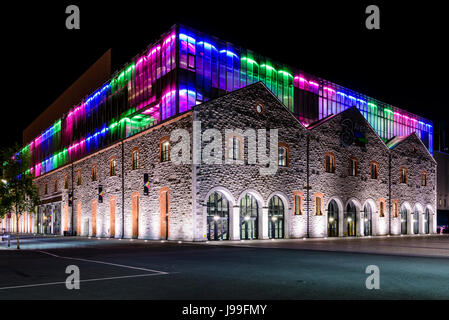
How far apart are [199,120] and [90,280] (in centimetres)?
1860

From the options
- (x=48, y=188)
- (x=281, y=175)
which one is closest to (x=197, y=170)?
(x=281, y=175)

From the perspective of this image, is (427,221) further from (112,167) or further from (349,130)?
(112,167)

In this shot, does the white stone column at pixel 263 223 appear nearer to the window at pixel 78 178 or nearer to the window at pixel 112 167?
the window at pixel 112 167

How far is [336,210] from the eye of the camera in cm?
3747

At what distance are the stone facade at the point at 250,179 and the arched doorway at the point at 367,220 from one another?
0.09 metres

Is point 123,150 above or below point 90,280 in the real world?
above

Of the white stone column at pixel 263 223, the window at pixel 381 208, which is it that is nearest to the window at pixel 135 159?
the white stone column at pixel 263 223

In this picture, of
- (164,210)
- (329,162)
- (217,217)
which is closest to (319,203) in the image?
(329,162)

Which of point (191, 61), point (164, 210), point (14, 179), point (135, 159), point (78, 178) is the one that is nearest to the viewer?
point (14, 179)

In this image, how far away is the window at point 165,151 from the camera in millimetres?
30141

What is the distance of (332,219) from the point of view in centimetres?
3691

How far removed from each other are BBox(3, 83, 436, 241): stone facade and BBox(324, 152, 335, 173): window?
0.74ft

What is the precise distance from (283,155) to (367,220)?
41.2 ft
